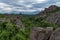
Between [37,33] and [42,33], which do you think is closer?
[42,33]

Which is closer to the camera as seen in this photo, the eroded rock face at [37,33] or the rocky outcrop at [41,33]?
the rocky outcrop at [41,33]

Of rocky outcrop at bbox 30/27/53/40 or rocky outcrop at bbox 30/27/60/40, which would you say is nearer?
rocky outcrop at bbox 30/27/60/40

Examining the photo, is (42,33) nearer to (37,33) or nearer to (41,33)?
(41,33)

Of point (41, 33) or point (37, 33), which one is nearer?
point (41, 33)

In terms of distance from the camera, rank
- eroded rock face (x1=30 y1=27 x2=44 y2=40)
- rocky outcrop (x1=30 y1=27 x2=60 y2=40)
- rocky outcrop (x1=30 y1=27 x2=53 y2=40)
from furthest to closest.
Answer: eroded rock face (x1=30 y1=27 x2=44 y2=40) → rocky outcrop (x1=30 y1=27 x2=53 y2=40) → rocky outcrop (x1=30 y1=27 x2=60 y2=40)

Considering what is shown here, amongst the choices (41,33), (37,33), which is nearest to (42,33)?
(41,33)

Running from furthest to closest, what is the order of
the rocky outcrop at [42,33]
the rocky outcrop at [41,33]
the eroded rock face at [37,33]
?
1. the eroded rock face at [37,33]
2. the rocky outcrop at [41,33]
3. the rocky outcrop at [42,33]

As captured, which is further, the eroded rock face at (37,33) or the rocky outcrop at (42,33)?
the eroded rock face at (37,33)

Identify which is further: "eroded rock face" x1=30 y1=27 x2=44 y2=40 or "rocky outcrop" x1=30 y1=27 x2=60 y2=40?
"eroded rock face" x1=30 y1=27 x2=44 y2=40

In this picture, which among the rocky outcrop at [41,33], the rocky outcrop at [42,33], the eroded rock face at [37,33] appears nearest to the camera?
the rocky outcrop at [42,33]

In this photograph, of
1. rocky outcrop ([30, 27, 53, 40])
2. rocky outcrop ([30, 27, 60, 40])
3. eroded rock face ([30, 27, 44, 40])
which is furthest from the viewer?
eroded rock face ([30, 27, 44, 40])

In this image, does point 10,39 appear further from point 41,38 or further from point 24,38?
point 41,38

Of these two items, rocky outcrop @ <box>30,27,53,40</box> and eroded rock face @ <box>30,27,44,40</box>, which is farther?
eroded rock face @ <box>30,27,44,40</box>

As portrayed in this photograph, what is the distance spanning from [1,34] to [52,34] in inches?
531
